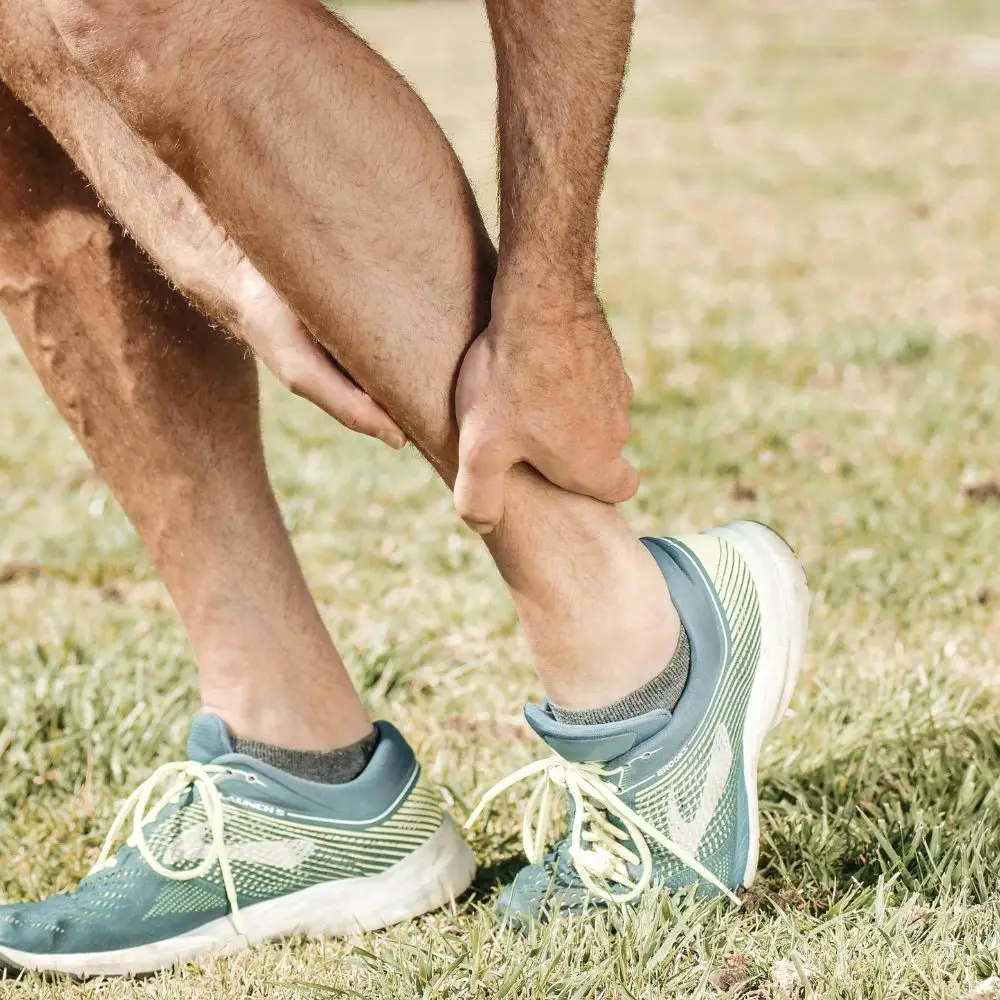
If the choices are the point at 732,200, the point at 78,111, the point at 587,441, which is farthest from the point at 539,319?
the point at 732,200

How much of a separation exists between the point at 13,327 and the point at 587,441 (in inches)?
36.2

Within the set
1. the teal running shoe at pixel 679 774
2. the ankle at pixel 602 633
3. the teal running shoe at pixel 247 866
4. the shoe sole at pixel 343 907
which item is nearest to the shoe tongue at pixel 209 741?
the teal running shoe at pixel 247 866

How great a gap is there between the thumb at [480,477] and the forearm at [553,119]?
0.19 metres

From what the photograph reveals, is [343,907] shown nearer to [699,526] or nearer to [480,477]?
[480,477]

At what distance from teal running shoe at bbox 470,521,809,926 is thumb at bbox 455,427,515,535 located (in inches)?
13.0

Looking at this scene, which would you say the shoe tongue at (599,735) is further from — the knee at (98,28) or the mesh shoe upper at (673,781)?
the knee at (98,28)

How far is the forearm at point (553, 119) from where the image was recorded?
152 centimetres

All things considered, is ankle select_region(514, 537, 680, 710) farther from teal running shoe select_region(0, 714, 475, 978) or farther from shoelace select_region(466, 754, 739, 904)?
teal running shoe select_region(0, 714, 475, 978)

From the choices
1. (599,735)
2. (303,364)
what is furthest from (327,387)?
(599,735)

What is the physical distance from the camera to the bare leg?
1940 mm

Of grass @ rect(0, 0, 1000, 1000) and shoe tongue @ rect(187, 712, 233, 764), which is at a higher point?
shoe tongue @ rect(187, 712, 233, 764)

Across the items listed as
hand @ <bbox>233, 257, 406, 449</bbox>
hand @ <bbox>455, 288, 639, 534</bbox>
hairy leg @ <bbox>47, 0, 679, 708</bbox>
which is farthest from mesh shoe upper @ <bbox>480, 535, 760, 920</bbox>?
hand @ <bbox>233, 257, 406, 449</bbox>

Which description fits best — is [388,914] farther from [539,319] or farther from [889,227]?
[889,227]

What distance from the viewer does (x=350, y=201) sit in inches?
60.7
